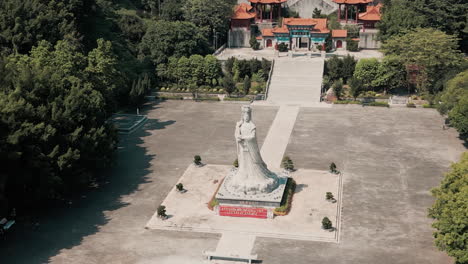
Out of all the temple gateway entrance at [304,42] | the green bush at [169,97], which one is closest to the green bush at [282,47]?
the temple gateway entrance at [304,42]

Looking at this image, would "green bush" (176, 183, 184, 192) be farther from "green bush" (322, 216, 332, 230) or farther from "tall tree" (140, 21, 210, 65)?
"tall tree" (140, 21, 210, 65)

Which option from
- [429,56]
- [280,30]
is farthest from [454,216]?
[280,30]

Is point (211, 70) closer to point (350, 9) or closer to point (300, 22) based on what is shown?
point (300, 22)

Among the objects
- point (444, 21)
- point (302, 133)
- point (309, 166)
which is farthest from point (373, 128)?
point (444, 21)

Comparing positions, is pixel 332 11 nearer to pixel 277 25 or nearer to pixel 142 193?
pixel 277 25

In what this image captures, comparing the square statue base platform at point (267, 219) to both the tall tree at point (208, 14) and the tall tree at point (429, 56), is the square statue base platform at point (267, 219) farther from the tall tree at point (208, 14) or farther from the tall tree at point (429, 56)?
the tall tree at point (208, 14)

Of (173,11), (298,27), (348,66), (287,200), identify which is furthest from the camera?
(173,11)
